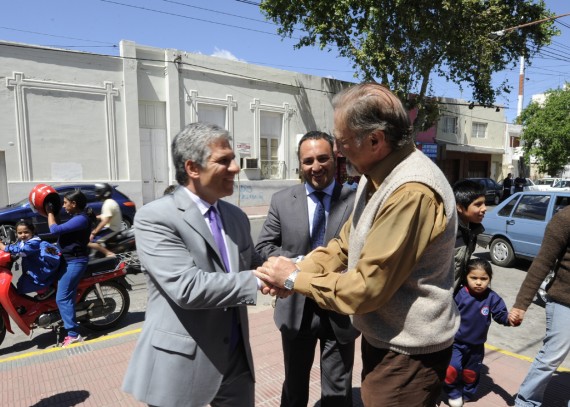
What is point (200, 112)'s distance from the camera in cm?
1675

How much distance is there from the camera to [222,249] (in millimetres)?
2084

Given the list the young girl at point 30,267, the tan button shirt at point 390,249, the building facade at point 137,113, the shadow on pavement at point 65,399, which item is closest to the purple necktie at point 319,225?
the tan button shirt at point 390,249

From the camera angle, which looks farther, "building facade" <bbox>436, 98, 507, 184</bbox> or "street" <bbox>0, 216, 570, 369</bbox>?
"building facade" <bbox>436, 98, 507, 184</bbox>

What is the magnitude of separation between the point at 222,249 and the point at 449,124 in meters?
28.0

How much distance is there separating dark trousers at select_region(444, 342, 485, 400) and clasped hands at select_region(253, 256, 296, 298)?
1.84m

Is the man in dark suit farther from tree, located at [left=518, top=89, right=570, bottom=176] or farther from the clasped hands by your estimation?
tree, located at [left=518, top=89, right=570, bottom=176]

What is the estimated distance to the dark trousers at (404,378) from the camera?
1683mm

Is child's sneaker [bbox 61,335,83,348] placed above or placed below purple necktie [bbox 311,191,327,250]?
below

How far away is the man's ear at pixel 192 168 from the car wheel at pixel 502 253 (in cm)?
→ 783

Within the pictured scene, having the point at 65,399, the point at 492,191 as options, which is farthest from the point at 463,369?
the point at 492,191

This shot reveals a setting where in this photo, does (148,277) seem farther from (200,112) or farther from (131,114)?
(200,112)

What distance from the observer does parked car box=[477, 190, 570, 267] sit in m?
7.48

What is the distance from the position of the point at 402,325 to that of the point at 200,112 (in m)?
16.1

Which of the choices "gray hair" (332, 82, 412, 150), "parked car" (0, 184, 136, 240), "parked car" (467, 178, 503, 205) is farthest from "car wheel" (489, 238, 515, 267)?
"parked car" (467, 178, 503, 205)
